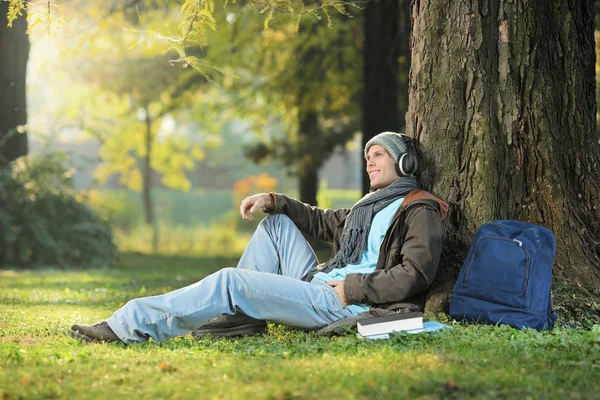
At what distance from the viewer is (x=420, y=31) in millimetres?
5812

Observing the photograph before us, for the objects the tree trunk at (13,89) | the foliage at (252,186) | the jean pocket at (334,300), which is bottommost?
the foliage at (252,186)

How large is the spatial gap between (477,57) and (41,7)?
359 centimetres

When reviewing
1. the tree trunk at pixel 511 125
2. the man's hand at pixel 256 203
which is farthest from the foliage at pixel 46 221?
the tree trunk at pixel 511 125

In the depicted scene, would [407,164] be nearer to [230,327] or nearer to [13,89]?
[230,327]

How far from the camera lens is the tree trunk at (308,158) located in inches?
680

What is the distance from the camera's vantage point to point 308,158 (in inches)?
680

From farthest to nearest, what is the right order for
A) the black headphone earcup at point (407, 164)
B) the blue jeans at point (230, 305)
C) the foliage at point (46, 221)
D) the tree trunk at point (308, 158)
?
the tree trunk at point (308, 158)
the foliage at point (46, 221)
the black headphone earcup at point (407, 164)
the blue jeans at point (230, 305)

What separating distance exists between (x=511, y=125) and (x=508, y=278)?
3.84 feet

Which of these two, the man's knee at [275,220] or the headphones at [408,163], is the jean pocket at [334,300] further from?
the headphones at [408,163]

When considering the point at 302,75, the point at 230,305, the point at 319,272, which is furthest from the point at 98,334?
the point at 302,75

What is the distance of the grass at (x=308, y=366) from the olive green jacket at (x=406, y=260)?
0.36 meters

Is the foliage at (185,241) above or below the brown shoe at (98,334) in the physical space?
below

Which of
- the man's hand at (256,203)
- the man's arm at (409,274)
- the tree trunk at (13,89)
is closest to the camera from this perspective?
the man's arm at (409,274)

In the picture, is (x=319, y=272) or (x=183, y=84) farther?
(x=183, y=84)
